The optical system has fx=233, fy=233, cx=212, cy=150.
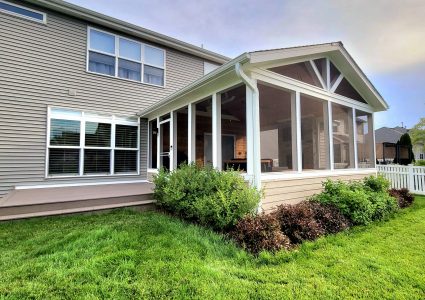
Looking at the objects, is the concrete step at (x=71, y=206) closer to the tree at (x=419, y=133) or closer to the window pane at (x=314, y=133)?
the window pane at (x=314, y=133)

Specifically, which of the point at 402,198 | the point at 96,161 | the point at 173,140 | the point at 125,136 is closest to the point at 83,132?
the point at 96,161

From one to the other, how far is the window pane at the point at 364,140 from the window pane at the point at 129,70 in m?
8.46

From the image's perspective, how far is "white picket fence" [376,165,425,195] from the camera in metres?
8.68

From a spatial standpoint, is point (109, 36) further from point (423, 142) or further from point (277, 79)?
point (423, 142)

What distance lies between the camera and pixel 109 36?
345 inches

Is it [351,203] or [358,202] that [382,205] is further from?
[351,203]

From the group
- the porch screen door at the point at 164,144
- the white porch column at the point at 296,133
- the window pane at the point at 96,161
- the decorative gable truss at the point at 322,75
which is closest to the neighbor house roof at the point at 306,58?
the decorative gable truss at the point at 322,75

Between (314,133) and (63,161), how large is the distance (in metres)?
8.10

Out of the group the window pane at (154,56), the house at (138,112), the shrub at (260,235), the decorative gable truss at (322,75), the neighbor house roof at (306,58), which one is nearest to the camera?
the shrub at (260,235)

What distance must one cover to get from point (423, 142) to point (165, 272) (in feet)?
93.5

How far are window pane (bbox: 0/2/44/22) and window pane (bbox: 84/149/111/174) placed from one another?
457 cm

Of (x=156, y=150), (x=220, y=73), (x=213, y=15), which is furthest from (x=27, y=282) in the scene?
(x=213, y=15)

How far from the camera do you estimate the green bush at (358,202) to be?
5.12 metres

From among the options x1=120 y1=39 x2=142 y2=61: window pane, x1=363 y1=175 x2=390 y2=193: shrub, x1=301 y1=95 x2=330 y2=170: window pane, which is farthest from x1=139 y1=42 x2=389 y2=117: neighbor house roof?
x1=363 y1=175 x2=390 y2=193: shrub
